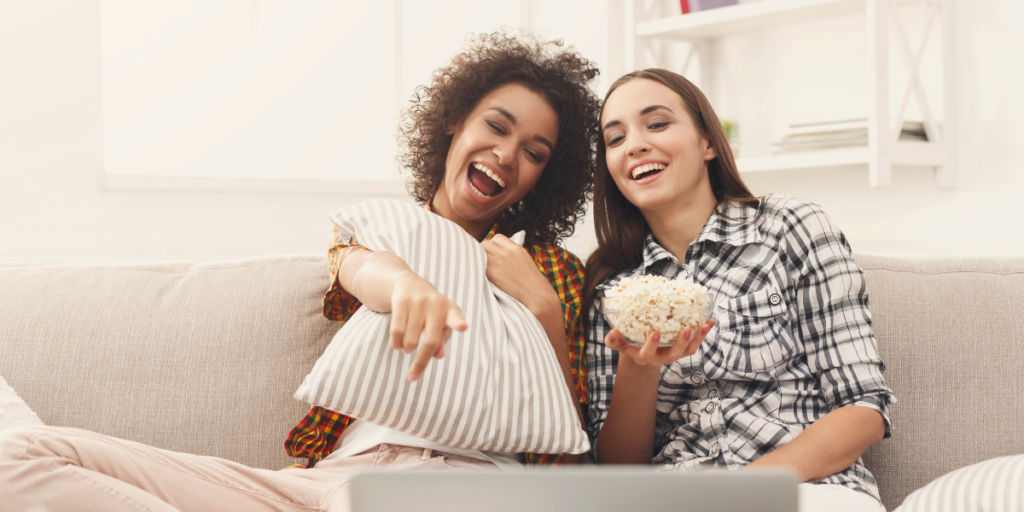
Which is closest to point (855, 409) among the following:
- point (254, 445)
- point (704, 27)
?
point (254, 445)

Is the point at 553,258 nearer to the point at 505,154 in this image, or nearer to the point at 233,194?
the point at 505,154

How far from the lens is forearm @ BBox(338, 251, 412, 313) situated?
1007 millimetres

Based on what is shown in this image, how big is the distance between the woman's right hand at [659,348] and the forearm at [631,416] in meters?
0.17

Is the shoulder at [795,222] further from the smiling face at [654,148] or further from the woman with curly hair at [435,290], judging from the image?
the woman with curly hair at [435,290]

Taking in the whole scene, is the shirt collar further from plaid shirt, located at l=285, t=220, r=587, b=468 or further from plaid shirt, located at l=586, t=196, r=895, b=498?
plaid shirt, located at l=285, t=220, r=587, b=468

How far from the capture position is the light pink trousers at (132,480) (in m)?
0.86

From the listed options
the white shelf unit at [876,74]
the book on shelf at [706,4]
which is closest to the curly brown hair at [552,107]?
the white shelf unit at [876,74]

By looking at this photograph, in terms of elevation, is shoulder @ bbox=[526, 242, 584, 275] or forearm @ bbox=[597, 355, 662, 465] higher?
shoulder @ bbox=[526, 242, 584, 275]

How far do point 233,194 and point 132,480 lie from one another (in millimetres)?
1649

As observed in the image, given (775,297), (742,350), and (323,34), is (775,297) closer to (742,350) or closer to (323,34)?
(742,350)

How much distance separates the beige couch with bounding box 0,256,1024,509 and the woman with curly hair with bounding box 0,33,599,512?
0.60 feet

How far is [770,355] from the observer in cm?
121

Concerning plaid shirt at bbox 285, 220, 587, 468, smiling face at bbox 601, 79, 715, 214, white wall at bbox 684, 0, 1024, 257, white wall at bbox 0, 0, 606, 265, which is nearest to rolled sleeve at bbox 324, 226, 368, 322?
plaid shirt at bbox 285, 220, 587, 468

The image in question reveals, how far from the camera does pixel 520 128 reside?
4.65ft
